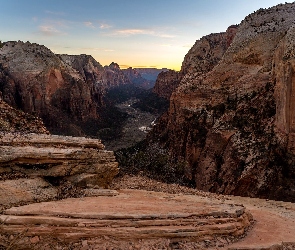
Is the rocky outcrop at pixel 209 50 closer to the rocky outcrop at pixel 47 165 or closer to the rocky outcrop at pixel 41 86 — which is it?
the rocky outcrop at pixel 41 86

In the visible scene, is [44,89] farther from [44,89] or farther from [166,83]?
[166,83]

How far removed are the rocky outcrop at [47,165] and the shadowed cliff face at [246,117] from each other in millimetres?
14450

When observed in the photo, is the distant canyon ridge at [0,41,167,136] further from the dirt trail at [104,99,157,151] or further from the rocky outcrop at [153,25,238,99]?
the rocky outcrop at [153,25,238,99]

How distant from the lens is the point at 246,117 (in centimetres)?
2983

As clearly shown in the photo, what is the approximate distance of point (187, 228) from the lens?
906 centimetres

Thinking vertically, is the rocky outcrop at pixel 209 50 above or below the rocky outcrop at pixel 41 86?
above

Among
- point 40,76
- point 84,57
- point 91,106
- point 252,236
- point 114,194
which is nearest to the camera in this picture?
point 252,236

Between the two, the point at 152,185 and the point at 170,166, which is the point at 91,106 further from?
the point at 152,185

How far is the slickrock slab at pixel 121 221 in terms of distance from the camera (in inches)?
340

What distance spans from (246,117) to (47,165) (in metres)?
21.9

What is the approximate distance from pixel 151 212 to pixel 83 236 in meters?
2.24

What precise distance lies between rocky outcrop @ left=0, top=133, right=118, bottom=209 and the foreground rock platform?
1.24m

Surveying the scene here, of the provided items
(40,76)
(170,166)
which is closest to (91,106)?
(40,76)

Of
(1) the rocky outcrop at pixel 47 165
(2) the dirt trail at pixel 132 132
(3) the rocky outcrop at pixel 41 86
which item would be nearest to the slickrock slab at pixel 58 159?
(1) the rocky outcrop at pixel 47 165
